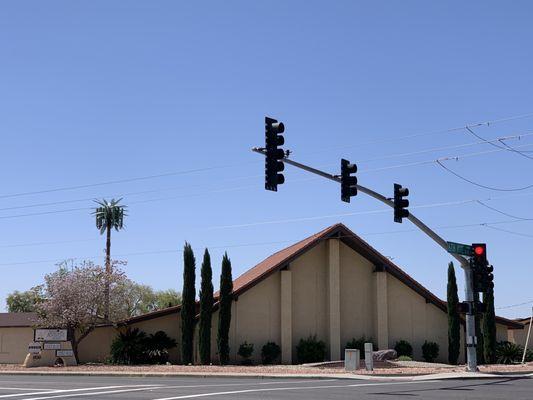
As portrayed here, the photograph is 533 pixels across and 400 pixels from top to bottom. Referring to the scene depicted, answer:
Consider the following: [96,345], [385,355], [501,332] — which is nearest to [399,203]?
[385,355]

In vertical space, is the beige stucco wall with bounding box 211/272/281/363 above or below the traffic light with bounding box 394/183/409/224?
below

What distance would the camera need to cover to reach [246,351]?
136 ft

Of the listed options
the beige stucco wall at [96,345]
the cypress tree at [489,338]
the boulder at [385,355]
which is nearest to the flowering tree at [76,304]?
the beige stucco wall at [96,345]

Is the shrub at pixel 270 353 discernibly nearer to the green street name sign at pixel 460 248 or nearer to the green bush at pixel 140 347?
the green bush at pixel 140 347

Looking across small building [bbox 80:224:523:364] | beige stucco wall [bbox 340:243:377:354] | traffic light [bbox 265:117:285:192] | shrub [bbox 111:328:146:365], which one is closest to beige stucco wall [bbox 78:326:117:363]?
small building [bbox 80:224:523:364]

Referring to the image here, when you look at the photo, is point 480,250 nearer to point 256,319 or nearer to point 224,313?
point 224,313

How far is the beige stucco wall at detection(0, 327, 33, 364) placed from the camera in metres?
47.4

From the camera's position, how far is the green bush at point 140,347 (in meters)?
41.0

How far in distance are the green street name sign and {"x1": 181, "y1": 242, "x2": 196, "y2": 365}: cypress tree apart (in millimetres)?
18131

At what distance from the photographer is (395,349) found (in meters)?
44.9

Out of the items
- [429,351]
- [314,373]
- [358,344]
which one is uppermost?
[358,344]

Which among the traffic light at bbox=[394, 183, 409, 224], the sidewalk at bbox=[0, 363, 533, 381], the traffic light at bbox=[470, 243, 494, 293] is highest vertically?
the traffic light at bbox=[394, 183, 409, 224]

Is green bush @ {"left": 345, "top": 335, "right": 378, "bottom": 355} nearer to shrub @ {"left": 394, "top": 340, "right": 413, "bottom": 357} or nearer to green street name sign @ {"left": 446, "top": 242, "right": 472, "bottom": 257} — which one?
shrub @ {"left": 394, "top": 340, "right": 413, "bottom": 357}

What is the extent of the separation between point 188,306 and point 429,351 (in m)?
15.4
